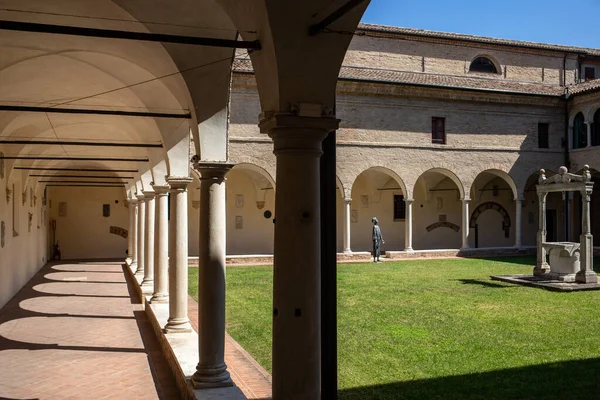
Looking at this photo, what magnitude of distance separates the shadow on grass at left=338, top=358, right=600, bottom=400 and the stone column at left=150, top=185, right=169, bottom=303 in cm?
500

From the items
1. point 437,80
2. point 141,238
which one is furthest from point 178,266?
point 437,80

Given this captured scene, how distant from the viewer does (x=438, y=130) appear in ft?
82.3

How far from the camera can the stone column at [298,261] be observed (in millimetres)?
3707

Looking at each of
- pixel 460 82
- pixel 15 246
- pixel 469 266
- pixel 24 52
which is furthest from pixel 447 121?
pixel 24 52

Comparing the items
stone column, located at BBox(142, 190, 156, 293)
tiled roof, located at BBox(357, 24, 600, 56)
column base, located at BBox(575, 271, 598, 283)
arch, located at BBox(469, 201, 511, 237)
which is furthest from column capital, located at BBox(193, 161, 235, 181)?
arch, located at BBox(469, 201, 511, 237)

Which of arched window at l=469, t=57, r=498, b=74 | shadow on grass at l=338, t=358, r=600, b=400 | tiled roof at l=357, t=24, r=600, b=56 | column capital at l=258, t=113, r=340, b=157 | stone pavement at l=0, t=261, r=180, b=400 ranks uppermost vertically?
tiled roof at l=357, t=24, r=600, b=56

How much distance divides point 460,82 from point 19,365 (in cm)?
2185

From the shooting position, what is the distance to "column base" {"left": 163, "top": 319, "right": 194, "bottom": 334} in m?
8.28

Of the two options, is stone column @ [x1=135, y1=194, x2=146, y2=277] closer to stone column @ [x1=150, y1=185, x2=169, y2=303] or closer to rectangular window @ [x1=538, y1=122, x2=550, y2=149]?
stone column @ [x1=150, y1=185, x2=169, y2=303]

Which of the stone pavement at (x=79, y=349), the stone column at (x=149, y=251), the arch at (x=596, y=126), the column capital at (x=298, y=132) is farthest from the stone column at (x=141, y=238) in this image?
the arch at (x=596, y=126)

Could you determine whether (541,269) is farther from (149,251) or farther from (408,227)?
(149,251)

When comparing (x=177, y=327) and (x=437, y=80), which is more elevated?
(x=437, y=80)

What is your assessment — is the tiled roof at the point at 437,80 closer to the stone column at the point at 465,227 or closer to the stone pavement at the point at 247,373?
the stone column at the point at 465,227

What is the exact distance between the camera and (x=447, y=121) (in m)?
25.0
